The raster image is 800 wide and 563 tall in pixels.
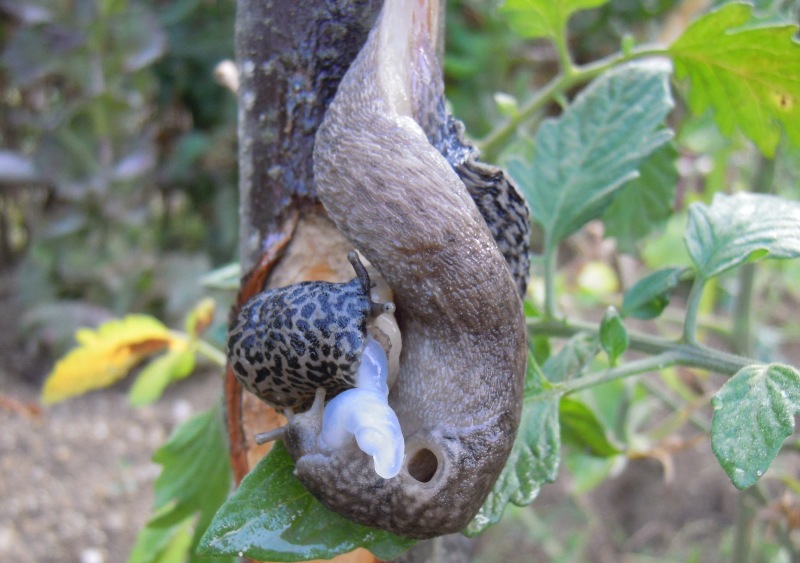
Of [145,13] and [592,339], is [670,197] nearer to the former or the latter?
[592,339]

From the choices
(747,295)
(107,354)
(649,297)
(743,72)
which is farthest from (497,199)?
(747,295)

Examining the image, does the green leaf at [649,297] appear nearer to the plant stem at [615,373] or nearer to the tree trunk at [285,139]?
the plant stem at [615,373]

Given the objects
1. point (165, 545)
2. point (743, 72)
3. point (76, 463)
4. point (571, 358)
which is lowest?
point (76, 463)

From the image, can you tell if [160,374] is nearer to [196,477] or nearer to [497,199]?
[196,477]

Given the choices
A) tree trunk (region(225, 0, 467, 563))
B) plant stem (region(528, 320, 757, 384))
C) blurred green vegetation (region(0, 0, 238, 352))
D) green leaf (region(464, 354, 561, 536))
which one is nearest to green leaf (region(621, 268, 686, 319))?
plant stem (region(528, 320, 757, 384))

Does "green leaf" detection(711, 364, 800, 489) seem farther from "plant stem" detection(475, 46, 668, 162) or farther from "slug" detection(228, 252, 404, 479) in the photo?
"plant stem" detection(475, 46, 668, 162)

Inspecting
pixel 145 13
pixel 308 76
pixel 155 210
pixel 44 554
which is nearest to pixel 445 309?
pixel 308 76
